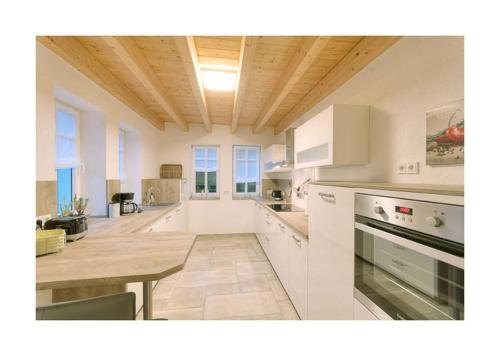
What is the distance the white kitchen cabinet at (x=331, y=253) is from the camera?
3.56ft

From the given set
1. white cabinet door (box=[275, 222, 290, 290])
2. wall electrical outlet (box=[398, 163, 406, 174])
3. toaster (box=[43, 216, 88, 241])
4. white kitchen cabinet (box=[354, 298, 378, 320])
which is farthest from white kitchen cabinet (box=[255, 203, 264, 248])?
toaster (box=[43, 216, 88, 241])

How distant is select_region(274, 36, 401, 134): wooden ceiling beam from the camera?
1.44 metres

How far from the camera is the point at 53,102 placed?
1.54m

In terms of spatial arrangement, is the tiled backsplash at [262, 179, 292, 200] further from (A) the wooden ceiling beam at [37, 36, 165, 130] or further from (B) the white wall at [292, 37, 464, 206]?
(A) the wooden ceiling beam at [37, 36, 165, 130]

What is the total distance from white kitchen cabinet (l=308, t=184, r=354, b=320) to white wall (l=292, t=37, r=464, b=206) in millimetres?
534

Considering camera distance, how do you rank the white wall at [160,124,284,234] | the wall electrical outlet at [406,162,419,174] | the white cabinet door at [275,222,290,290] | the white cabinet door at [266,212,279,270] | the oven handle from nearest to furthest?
the oven handle < the wall electrical outlet at [406,162,419,174] < the white cabinet door at [275,222,290,290] < the white cabinet door at [266,212,279,270] < the white wall at [160,124,284,234]

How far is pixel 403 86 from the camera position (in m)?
1.32

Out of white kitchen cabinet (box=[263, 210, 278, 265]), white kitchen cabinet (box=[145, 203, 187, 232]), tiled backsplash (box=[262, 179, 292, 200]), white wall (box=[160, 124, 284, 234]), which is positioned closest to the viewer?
white kitchen cabinet (box=[145, 203, 187, 232])

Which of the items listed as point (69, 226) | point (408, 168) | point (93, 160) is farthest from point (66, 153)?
point (408, 168)

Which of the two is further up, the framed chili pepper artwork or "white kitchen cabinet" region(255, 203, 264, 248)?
the framed chili pepper artwork
